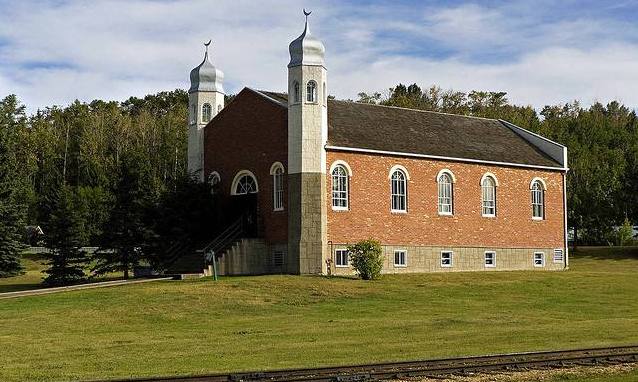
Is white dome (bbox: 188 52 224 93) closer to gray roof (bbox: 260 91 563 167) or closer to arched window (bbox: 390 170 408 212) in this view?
gray roof (bbox: 260 91 563 167)

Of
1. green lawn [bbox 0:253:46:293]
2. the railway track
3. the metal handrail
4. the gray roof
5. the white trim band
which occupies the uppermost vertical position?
the gray roof

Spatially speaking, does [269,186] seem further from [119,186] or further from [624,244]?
[624,244]

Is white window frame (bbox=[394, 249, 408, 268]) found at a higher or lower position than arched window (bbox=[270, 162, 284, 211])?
lower

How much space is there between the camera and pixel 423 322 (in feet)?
87.8

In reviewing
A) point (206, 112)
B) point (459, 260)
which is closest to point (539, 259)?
point (459, 260)

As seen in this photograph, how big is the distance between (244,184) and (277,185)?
107 inches

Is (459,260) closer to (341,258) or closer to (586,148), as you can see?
(341,258)

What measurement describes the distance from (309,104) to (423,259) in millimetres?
9738

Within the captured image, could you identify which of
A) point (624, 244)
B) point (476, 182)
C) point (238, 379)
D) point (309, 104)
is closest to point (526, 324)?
point (238, 379)

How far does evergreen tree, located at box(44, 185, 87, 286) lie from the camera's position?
42219 mm

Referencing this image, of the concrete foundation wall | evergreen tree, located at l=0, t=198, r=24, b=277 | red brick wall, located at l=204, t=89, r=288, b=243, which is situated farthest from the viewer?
evergreen tree, located at l=0, t=198, r=24, b=277

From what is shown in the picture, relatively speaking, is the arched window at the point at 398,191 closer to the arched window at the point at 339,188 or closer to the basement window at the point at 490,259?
the arched window at the point at 339,188

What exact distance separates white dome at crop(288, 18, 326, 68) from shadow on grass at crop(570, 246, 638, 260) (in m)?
29.8

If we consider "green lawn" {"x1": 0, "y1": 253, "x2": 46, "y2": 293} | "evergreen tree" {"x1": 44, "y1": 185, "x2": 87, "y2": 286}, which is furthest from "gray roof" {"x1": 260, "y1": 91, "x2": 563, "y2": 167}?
"green lawn" {"x1": 0, "y1": 253, "x2": 46, "y2": 293}
